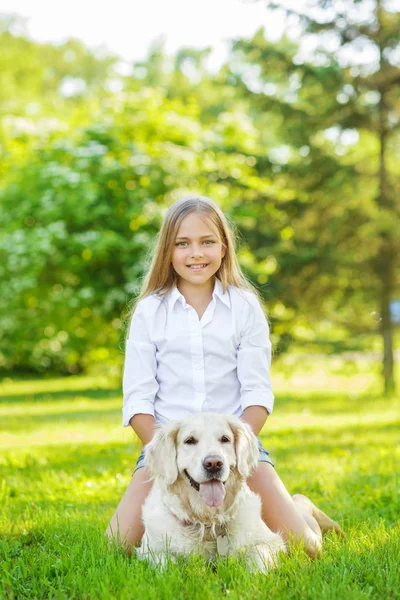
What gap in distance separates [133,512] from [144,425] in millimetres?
442

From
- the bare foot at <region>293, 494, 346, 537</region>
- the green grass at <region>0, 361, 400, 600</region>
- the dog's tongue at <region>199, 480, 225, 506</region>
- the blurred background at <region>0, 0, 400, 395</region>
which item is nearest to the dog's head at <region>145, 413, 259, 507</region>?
the dog's tongue at <region>199, 480, 225, 506</region>

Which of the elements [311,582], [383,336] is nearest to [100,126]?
[383,336]

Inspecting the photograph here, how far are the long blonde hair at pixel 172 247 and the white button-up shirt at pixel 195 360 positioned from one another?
16 cm

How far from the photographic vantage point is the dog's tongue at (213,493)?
10.2 feet

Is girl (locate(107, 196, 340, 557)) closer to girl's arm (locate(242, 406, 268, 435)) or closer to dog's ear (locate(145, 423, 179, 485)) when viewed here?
girl's arm (locate(242, 406, 268, 435))

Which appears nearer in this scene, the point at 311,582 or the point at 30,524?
the point at 311,582

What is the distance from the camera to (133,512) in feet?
12.4

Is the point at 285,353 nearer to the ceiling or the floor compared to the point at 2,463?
nearer to the ceiling

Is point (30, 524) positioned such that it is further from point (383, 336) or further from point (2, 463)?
point (383, 336)

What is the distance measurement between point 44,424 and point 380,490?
5909 millimetres

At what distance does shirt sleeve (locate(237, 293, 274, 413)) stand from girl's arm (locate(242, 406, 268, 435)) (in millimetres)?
23

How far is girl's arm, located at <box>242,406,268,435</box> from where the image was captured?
3.76 metres

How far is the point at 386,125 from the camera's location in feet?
40.4

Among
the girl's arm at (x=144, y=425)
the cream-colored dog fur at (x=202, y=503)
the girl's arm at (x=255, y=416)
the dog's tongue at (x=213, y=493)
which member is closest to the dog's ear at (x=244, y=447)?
the cream-colored dog fur at (x=202, y=503)
